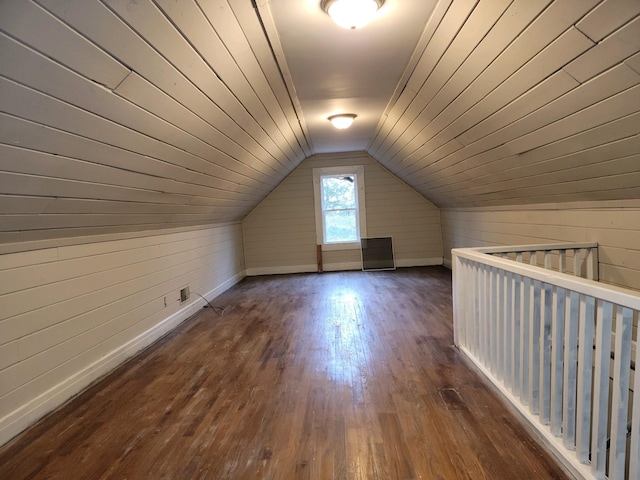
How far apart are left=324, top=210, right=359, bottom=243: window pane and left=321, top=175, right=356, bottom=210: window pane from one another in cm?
14

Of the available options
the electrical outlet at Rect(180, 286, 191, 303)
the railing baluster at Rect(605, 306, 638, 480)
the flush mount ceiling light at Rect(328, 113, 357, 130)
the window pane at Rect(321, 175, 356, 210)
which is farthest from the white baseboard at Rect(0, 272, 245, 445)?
the window pane at Rect(321, 175, 356, 210)

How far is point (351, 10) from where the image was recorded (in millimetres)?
1824

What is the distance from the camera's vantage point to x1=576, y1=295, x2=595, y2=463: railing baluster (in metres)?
1.48

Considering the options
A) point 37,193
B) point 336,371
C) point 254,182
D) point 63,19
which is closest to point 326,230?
point 254,182

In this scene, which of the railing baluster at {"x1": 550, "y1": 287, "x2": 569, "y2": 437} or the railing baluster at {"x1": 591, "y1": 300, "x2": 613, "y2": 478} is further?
the railing baluster at {"x1": 550, "y1": 287, "x2": 569, "y2": 437}

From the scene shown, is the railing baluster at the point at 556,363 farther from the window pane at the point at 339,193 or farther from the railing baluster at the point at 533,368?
the window pane at the point at 339,193

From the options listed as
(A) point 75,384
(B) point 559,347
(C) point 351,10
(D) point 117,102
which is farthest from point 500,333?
(A) point 75,384

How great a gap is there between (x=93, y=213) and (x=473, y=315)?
2.74 m

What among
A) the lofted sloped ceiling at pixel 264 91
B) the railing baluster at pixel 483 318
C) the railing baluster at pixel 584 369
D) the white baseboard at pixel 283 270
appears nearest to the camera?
the lofted sloped ceiling at pixel 264 91

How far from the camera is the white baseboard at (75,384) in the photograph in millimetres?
2107

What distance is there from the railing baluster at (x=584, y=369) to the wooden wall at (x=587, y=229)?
1.43m

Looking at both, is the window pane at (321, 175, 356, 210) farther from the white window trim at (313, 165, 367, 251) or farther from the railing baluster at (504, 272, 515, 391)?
the railing baluster at (504, 272, 515, 391)

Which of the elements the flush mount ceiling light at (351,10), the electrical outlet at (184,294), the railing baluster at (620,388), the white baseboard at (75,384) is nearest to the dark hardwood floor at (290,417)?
the white baseboard at (75,384)

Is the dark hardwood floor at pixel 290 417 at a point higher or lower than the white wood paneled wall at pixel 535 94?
lower
